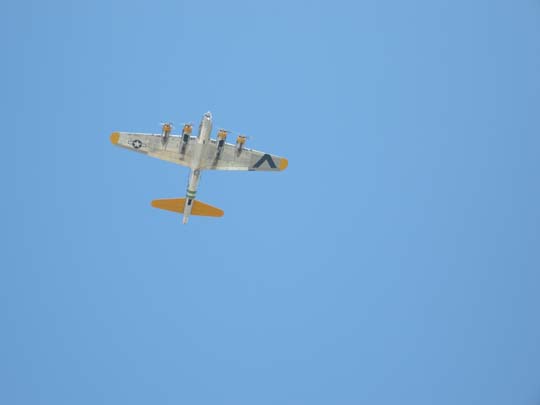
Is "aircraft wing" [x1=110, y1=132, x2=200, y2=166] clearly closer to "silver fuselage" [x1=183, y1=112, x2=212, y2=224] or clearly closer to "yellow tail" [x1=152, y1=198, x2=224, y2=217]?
"silver fuselage" [x1=183, y1=112, x2=212, y2=224]

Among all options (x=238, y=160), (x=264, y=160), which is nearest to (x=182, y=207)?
(x=238, y=160)

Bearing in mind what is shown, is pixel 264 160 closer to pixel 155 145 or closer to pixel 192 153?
A: pixel 192 153

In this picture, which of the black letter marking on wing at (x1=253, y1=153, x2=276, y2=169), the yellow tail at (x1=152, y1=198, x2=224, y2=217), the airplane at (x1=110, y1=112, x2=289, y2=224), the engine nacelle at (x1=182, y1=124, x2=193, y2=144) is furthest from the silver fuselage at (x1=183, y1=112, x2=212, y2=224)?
the black letter marking on wing at (x1=253, y1=153, x2=276, y2=169)

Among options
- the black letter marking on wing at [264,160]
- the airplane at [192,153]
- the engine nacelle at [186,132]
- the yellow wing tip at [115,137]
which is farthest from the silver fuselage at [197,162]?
the yellow wing tip at [115,137]

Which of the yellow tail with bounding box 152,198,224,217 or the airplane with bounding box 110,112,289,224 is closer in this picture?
the airplane with bounding box 110,112,289,224

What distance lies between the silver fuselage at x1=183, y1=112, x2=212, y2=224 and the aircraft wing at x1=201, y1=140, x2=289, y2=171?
2.16 ft

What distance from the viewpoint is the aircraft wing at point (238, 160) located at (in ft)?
283

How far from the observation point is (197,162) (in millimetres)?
85750

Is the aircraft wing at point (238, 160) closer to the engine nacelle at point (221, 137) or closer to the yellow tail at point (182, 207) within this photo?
the engine nacelle at point (221, 137)

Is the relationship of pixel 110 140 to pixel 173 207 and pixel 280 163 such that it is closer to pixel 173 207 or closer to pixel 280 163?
pixel 173 207

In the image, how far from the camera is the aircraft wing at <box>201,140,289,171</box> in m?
86.2

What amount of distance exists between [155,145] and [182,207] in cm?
630

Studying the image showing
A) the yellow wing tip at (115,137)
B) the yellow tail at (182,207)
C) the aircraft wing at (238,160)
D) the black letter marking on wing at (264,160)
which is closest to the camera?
the yellow wing tip at (115,137)

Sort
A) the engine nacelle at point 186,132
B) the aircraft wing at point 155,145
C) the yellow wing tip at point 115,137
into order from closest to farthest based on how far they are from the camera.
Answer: the engine nacelle at point 186,132 → the aircraft wing at point 155,145 → the yellow wing tip at point 115,137
